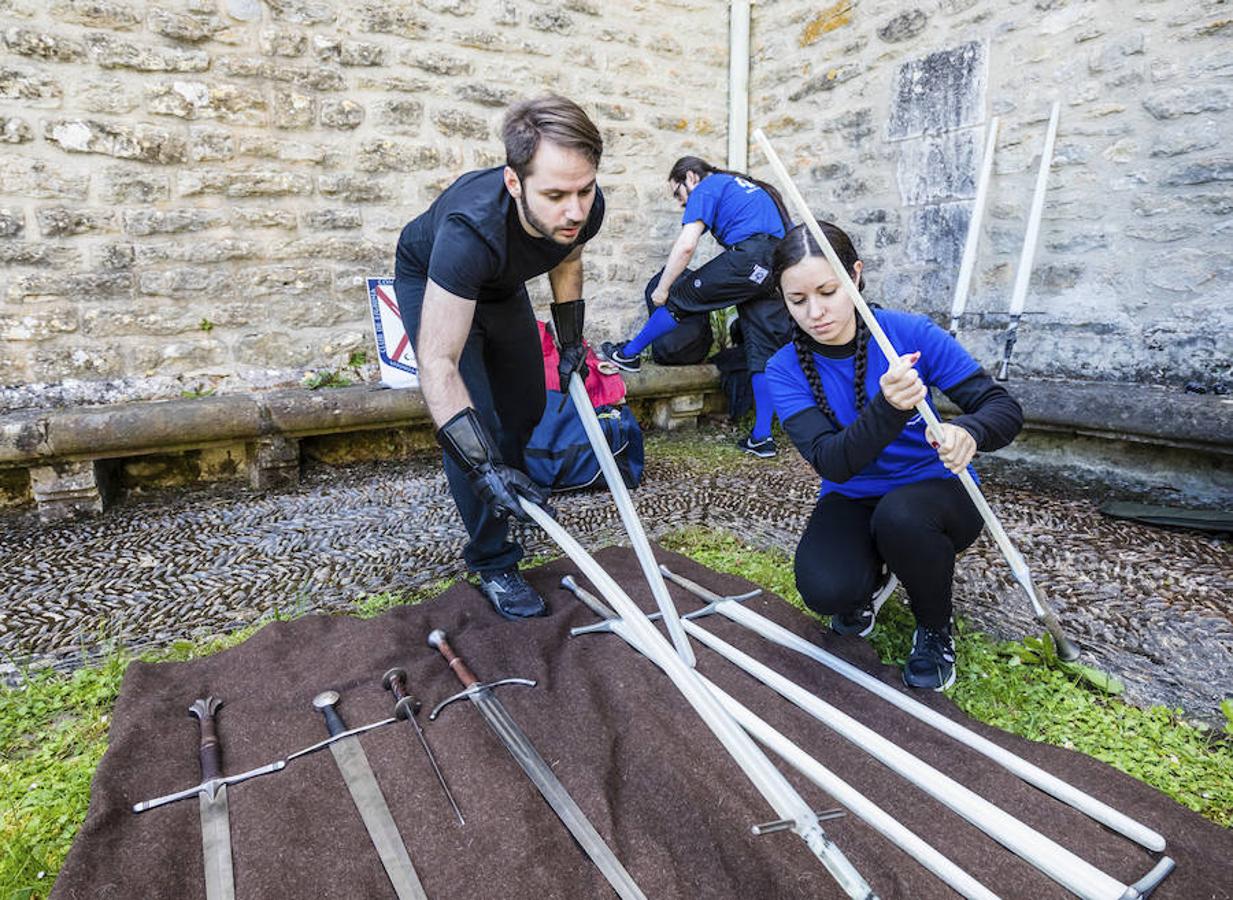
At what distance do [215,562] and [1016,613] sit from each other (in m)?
3.06

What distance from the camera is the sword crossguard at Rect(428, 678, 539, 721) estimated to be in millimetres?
1952

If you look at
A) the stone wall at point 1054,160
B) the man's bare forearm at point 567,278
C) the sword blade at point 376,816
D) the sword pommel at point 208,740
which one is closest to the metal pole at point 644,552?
the man's bare forearm at point 567,278

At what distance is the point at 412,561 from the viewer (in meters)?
3.06

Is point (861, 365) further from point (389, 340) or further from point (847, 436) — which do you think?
point (389, 340)

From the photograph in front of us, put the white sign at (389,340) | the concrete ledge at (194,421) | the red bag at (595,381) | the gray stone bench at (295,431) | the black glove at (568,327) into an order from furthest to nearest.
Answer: the white sign at (389,340) → the red bag at (595,381) → the concrete ledge at (194,421) → the gray stone bench at (295,431) → the black glove at (568,327)

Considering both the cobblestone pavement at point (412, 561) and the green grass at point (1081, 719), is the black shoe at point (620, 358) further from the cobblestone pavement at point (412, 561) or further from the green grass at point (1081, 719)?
the green grass at point (1081, 719)

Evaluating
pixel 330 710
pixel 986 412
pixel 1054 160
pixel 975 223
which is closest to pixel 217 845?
pixel 330 710

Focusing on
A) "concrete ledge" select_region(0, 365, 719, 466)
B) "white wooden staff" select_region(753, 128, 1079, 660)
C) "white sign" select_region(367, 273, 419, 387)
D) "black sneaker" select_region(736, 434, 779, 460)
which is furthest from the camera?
"black sneaker" select_region(736, 434, 779, 460)

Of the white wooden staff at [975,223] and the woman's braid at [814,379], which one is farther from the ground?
the white wooden staff at [975,223]

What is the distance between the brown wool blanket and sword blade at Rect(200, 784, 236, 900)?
1.1 inches

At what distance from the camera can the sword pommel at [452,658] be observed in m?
2.10

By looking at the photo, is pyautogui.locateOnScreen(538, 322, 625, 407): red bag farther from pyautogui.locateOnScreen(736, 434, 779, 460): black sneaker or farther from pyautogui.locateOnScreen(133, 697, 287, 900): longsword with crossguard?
pyautogui.locateOnScreen(133, 697, 287, 900): longsword with crossguard

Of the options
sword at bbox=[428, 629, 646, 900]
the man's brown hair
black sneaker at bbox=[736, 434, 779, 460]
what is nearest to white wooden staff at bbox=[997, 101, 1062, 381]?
black sneaker at bbox=[736, 434, 779, 460]

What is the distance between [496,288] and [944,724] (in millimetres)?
1758
